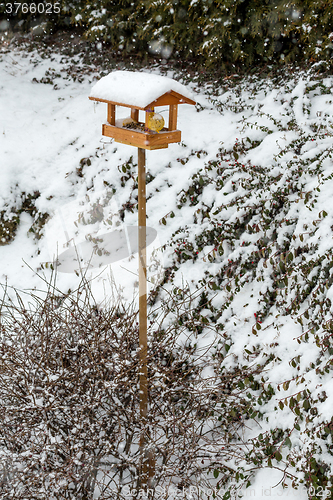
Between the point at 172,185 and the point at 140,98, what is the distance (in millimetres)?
2803

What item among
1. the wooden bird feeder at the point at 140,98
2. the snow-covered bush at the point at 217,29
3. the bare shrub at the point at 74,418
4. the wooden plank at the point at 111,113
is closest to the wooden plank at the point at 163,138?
the wooden bird feeder at the point at 140,98

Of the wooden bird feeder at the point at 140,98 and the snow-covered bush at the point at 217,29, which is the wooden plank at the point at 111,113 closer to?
the wooden bird feeder at the point at 140,98

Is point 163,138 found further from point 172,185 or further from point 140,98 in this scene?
point 172,185

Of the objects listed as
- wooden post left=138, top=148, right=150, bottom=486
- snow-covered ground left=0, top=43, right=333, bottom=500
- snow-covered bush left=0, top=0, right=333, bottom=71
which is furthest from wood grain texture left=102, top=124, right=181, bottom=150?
snow-covered bush left=0, top=0, right=333, bottom=71

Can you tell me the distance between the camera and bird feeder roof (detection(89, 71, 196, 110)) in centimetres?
239

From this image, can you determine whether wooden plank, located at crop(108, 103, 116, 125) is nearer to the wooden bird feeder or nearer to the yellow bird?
the wooden bird feeder

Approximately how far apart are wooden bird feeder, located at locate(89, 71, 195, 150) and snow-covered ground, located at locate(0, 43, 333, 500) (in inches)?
58.4

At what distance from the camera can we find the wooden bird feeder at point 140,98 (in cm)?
241

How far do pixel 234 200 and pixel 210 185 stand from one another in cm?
45

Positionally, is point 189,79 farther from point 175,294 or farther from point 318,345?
point 318,345

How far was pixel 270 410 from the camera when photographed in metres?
3.15

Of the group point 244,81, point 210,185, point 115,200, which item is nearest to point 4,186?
point 115,200

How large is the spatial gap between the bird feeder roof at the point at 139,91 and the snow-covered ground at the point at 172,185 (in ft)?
5.58

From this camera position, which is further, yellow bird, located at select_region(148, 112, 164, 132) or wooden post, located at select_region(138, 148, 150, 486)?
wooden post, located at select_region(138, 148, 150, 486)
